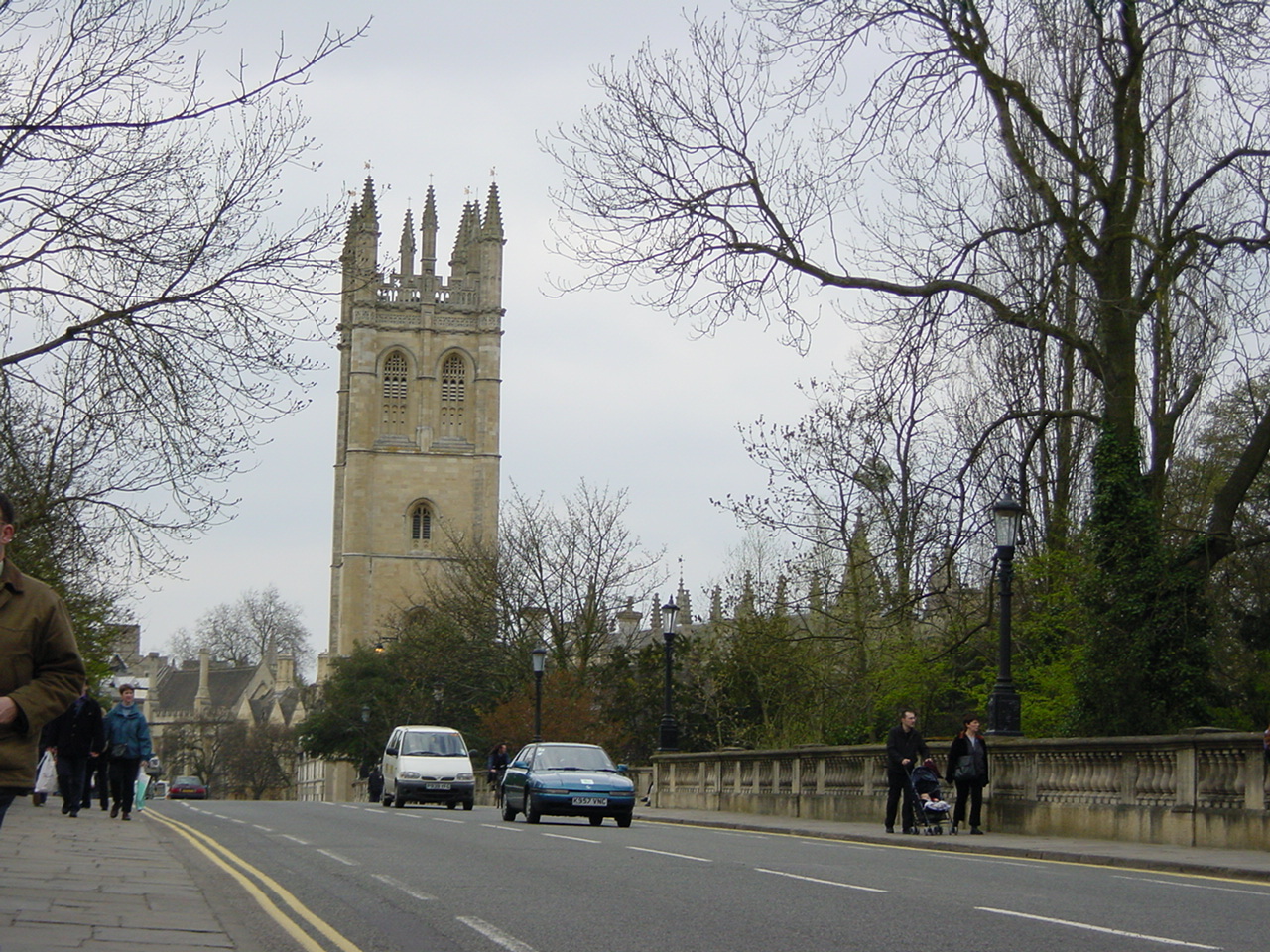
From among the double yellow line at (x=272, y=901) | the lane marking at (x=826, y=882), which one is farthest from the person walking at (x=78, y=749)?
the lane marking at (x=826, y=882)

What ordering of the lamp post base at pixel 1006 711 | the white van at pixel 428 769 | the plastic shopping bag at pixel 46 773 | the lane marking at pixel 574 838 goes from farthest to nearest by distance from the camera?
the white van at pixel 428 769
the plastic shopping bag at pixel 46 773
the lamp post base at pixel 1006 711
the lane marking at pixel 574 838

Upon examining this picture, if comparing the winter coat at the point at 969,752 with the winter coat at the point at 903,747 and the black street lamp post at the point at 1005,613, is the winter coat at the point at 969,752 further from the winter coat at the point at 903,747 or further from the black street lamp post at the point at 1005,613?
the black street lamp post at the point at 1005,613

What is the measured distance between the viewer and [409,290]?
11650 cm

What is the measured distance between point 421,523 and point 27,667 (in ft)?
350

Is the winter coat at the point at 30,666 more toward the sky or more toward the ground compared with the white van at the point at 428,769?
more toward the sky

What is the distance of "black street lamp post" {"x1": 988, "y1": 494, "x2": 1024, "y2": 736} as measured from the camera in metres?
23.4

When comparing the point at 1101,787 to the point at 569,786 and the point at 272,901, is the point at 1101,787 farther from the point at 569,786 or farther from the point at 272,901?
the point at 272,901

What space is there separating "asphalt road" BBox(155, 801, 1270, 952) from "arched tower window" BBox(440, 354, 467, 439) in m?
94.7

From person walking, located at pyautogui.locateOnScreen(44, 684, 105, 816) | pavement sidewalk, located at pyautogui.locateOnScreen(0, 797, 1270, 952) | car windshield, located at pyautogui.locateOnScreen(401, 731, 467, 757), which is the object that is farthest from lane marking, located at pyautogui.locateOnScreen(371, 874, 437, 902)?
car windshield, located at pyautogui.locateOnScreen(401, 731, 467, 757)

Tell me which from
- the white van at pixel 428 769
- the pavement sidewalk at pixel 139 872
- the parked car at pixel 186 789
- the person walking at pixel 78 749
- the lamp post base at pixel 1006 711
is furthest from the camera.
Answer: the parked car at pixel 186 789

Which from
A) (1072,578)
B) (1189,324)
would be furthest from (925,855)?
(1072,578)

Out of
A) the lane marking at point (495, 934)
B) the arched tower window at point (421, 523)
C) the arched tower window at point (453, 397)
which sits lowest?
the lane marking at point (495, 934)

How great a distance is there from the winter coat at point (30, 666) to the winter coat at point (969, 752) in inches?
665

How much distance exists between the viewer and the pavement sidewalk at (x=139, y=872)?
967cm
